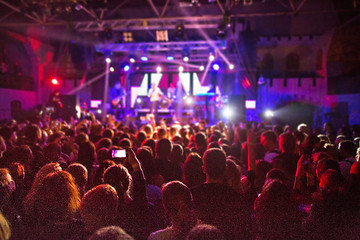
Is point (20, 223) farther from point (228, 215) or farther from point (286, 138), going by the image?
point (286, 138)

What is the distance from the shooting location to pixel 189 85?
63.7 ft

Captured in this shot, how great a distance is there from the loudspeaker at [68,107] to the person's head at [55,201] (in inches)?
437

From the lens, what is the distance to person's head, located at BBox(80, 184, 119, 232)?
1713mm

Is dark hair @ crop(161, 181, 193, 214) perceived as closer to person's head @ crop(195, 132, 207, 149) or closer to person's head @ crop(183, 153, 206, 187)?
person's head @ crop(183, 153, 206, 187)

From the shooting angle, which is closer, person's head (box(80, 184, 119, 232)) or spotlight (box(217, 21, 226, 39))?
person's head (box(80, 184, 119, 232))

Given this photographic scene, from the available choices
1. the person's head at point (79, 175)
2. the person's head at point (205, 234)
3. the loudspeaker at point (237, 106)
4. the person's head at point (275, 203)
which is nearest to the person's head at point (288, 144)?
the person's head at point (275, 203)

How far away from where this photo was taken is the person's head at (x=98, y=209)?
1.71 m

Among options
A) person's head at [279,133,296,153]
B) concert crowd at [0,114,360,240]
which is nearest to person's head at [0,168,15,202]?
concert crowd at [0,114,360,240]

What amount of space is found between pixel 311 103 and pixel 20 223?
18890 mm

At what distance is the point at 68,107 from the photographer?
13125 mm

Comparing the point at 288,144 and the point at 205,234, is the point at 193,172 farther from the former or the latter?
the point at 205,234

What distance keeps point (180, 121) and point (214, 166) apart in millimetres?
11362

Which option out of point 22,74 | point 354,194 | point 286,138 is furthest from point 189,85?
point 354,194

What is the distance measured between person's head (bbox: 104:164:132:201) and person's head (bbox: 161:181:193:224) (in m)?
0.43
